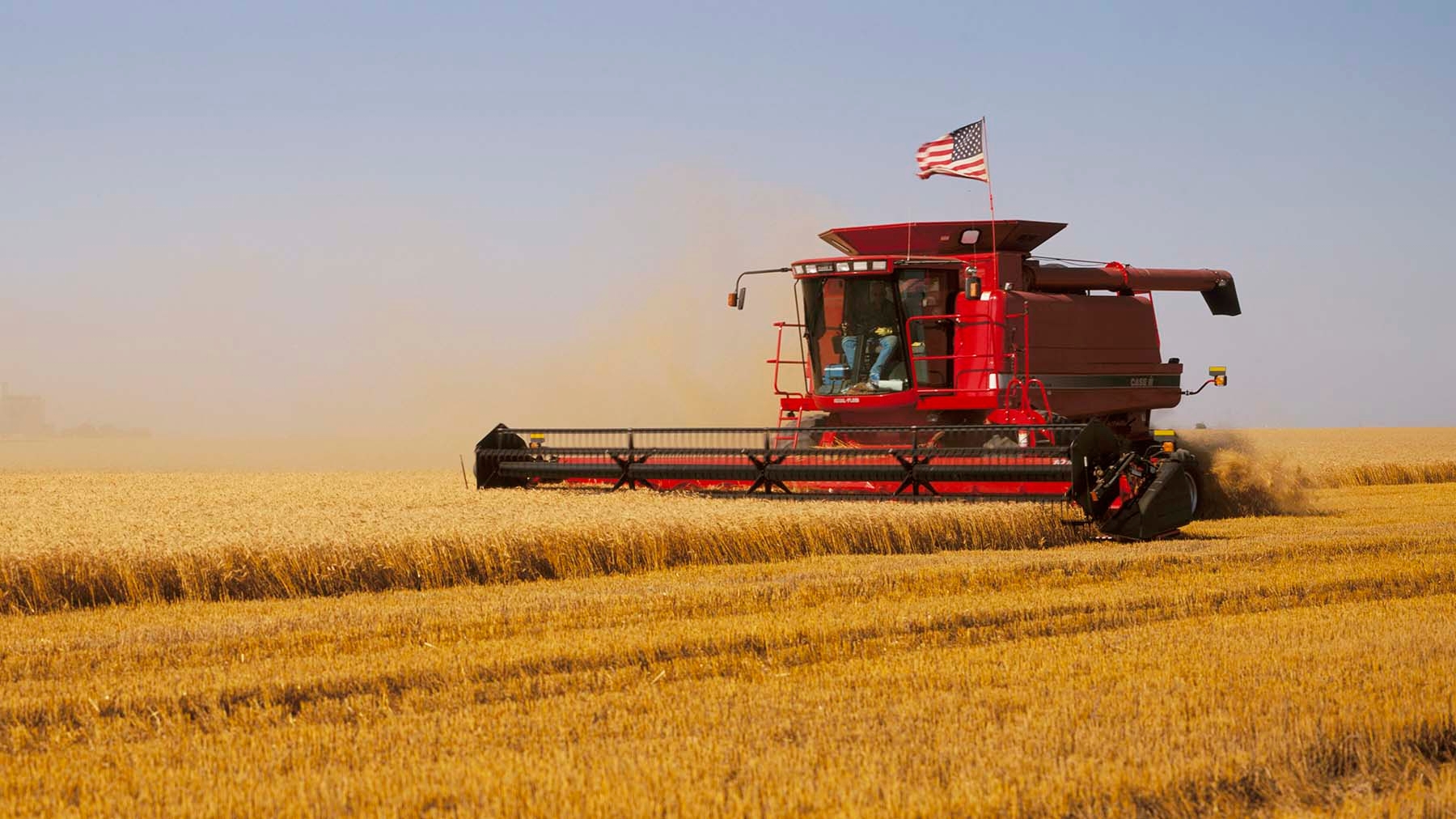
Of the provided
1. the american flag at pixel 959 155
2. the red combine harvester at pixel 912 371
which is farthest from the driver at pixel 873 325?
the american flag at pixel 959 155

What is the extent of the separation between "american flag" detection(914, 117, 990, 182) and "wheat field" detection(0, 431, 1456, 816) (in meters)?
5.19

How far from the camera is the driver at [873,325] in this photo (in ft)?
41.2

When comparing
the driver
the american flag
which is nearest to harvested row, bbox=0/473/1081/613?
the driver

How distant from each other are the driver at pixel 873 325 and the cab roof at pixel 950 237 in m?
0.49

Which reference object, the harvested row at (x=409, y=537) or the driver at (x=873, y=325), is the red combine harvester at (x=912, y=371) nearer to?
the driver at (x=873, y=325)

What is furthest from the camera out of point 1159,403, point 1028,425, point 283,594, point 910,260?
point 1159,403

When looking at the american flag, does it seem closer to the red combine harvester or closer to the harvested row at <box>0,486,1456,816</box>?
the red combine harvester

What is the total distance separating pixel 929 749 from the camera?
12.8 feet

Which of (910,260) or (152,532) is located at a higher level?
(910,260)

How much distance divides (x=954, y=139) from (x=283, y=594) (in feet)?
29.5

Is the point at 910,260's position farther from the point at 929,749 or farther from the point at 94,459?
the point at 94,459

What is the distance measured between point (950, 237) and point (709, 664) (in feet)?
27.2

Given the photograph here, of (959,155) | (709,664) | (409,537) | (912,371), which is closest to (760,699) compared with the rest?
(709,664)

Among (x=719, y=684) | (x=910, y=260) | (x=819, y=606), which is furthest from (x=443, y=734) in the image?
(x=910, y=260)
